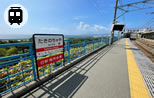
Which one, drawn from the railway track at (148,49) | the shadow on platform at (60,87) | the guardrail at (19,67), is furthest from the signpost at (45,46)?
the railway track at (148,49)

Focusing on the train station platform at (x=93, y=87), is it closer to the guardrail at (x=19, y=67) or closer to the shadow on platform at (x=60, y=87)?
the shadow on platform at (x=60, y=87)

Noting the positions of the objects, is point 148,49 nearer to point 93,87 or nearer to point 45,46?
point 93,87

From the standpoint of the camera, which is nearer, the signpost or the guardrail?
the guardrail

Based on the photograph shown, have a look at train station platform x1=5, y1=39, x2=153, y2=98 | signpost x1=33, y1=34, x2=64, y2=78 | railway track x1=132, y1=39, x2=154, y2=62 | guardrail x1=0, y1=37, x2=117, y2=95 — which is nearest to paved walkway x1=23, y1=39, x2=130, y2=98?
train station platform x1=5, y1=39, x2=153, y2=98

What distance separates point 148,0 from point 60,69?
10.7 metres

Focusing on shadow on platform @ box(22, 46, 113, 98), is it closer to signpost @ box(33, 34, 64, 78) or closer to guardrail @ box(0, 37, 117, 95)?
guardrail @ box(0, 37, 117, 95)

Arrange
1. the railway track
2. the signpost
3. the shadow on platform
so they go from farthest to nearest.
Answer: the railway track, the signpost, the shadow on platform

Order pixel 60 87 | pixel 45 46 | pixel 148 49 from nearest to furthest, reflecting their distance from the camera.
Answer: pixel 60 87, pixel 45 46, pixel 148 49

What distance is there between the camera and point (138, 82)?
2.43 m

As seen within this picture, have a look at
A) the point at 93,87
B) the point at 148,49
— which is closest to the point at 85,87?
the point at 93,87

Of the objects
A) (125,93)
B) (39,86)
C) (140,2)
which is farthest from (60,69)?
(140,2)

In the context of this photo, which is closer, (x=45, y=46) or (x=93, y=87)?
(x=93, y=87)

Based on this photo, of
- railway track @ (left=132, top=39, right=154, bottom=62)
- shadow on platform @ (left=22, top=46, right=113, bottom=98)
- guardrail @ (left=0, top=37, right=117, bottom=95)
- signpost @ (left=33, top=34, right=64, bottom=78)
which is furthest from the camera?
railway track @ (left=132, top=39, right=154, bottom=62)

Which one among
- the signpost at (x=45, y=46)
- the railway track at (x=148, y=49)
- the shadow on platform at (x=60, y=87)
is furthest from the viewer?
the railway track at (x=148, y=49)
